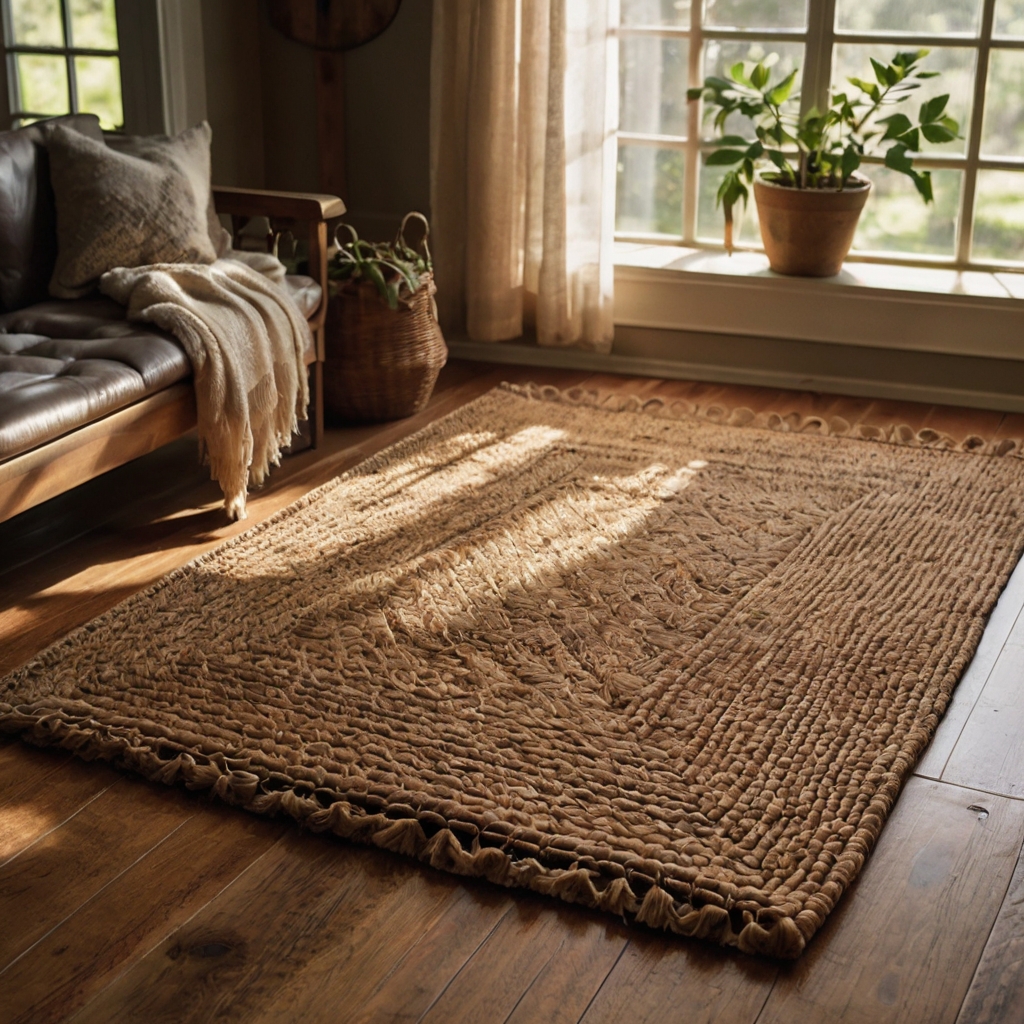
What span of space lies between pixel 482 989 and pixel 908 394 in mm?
2906

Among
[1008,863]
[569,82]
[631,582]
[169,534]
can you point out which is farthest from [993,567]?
[569,82]

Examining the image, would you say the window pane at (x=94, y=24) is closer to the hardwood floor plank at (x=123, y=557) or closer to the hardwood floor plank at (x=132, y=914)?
the hardwood floor plank at (x=123, y=557)

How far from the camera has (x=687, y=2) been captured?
4.12 meters

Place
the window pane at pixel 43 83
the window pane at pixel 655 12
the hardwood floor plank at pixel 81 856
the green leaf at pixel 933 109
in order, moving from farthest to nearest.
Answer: the window pane at pixel 43 83 → the window pane at pixel 655 12 → the green leaf at pixel 933 109 → the hardwood floor plank at pixel 81 856

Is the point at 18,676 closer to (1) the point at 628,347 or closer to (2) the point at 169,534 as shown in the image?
(2) the point at 169,534

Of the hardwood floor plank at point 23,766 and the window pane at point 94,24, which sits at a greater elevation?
the window pane at point 94,24

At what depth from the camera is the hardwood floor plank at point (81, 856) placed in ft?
5.37

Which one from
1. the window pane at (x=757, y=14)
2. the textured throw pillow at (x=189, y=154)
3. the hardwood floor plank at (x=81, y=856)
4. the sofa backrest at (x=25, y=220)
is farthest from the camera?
the window pane at (x=757, y=14)

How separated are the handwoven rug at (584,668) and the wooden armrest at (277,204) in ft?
2.17

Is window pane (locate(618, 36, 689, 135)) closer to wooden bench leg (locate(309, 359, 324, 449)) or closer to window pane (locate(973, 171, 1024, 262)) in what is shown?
window pane (locate(973, 171, 1024, 262))

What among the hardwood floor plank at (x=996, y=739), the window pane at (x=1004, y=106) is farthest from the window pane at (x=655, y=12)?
the hardwood floor plank at (x=996, y=739)

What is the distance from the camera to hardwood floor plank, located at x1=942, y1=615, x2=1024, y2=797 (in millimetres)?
1939

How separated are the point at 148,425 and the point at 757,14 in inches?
98.4

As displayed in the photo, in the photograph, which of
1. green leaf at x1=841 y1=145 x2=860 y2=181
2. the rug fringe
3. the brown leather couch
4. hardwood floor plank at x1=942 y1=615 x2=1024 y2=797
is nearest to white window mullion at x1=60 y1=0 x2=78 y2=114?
the brown leather couch
